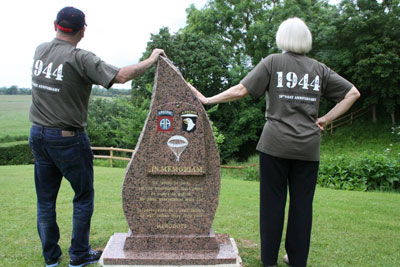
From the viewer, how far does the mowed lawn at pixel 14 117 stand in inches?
944

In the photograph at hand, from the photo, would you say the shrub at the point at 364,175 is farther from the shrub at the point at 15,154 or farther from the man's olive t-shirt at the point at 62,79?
the shrub at the point at 15,154

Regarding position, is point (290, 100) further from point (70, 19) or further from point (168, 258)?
point (70, 19)

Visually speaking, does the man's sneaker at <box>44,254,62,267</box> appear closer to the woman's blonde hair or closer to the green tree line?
the woman's blonde hair

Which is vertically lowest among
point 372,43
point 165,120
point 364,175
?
point 364,175

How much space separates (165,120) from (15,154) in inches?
788

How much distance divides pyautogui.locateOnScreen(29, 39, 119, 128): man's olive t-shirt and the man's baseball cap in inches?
5.5

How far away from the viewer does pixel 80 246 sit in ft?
11.8

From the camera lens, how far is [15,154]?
68.4 feet

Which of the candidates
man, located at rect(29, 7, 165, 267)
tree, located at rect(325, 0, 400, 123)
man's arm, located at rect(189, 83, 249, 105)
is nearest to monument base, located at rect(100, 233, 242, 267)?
man, located at rect(29, 7, 165, 267)

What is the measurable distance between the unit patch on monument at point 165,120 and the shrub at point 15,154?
19620 millimetres

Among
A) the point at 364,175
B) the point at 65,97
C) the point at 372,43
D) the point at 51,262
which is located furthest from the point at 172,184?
the point at 372,43

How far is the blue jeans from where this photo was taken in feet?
10.8

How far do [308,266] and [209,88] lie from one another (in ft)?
69.6

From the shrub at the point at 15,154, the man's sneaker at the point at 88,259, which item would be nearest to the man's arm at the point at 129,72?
the man's sneaker at the point at 88,259
